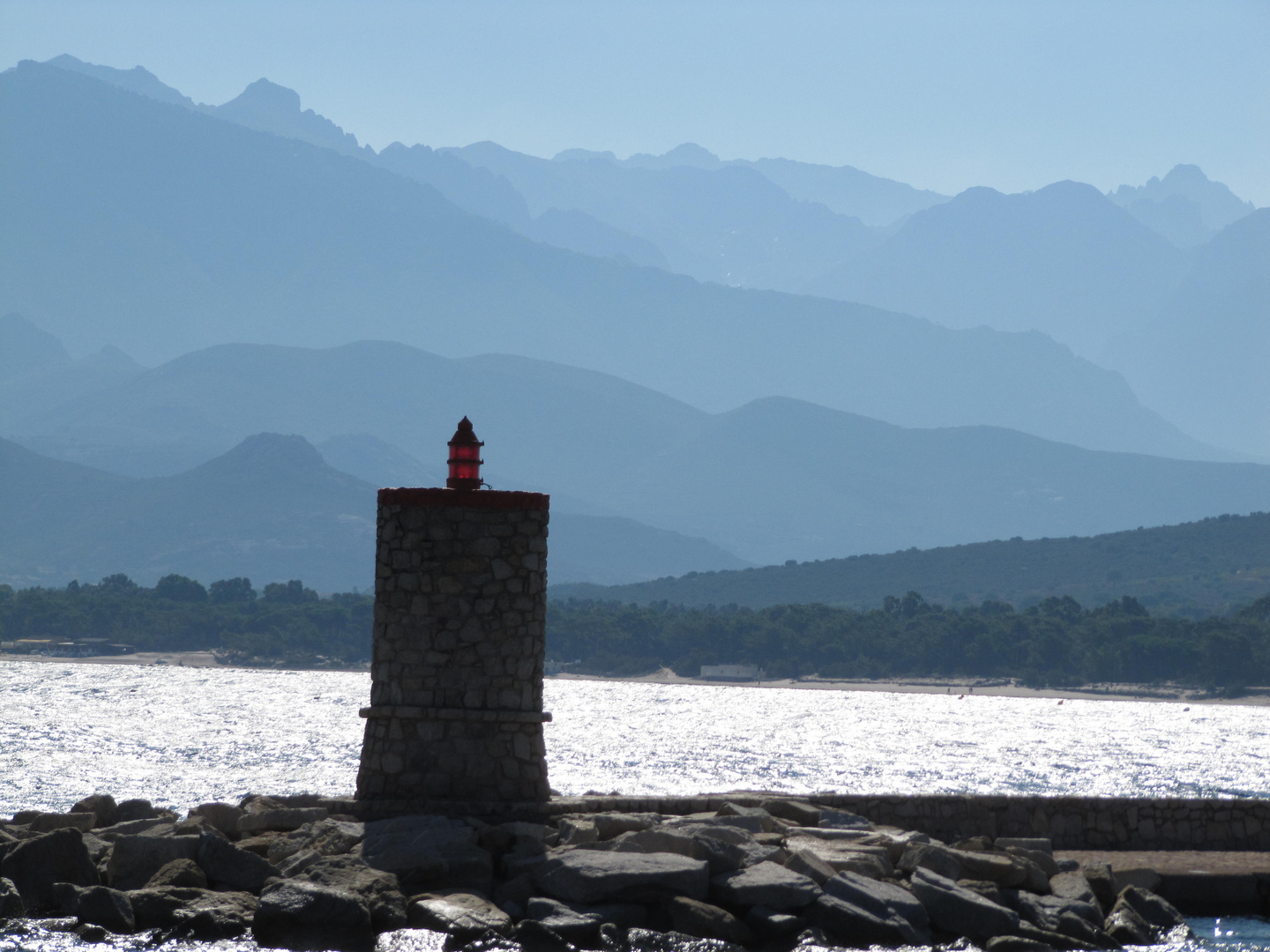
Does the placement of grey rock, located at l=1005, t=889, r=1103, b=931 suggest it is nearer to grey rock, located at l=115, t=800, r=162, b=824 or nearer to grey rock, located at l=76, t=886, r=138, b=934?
grey rock, located at l=76, t=886, r=138, b=934

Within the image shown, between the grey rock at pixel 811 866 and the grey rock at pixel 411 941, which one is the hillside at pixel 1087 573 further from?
the grey rock at pixel 411 941

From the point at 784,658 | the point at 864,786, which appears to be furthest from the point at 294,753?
the point at 784,658

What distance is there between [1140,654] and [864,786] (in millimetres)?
79168

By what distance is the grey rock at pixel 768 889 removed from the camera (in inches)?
502

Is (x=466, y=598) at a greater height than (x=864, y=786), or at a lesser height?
greater

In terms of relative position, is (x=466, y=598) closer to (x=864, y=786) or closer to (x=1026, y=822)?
(x=1026, y=822)

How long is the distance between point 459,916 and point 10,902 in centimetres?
394

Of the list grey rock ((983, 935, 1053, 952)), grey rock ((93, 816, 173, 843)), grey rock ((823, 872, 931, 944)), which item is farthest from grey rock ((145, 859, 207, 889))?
grey rock ((983, 935, 1053, 952))

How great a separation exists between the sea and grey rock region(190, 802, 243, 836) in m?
2.85

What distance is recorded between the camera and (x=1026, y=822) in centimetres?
1695

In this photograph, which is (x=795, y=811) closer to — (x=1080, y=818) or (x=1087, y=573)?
(x=1080, y=818)

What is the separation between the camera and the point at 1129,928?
13383 millimetres

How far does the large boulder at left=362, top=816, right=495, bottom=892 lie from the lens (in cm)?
1307

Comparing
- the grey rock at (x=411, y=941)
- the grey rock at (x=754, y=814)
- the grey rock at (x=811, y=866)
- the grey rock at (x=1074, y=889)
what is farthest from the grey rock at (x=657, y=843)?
the grey rock at (x=1074, y=889)
